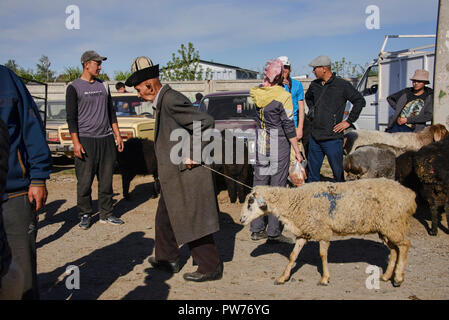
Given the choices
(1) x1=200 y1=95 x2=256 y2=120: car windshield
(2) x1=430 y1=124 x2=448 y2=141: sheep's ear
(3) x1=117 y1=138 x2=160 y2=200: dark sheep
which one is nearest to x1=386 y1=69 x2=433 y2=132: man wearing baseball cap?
(2) x1=430 y1=124 x2=448 y2=141: sheep's ear

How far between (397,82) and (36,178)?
11.6 m

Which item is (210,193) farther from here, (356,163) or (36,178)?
(356,163)

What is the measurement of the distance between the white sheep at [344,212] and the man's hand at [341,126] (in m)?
1.69

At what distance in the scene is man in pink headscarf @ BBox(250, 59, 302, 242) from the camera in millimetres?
4949

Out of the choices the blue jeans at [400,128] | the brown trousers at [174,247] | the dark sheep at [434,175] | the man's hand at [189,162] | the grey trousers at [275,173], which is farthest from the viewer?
the blue jeans at [400,128]

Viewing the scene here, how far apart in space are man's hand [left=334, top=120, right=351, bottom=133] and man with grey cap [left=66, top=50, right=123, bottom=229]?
11.6 feet

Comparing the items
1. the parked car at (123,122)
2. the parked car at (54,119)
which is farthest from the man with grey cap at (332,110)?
the parked car at (54,119)

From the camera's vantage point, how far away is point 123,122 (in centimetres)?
1023

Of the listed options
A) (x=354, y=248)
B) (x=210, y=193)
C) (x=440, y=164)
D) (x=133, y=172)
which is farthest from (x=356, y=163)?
(x=133, y=172)

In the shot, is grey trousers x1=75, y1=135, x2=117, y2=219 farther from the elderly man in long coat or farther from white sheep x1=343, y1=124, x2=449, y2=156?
white sheep x1=343, y1=124, x2=449, y2=156

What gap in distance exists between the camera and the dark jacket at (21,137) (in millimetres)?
2670

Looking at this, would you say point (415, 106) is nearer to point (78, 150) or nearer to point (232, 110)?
point (232, 110)

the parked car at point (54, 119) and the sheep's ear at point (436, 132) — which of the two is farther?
the parked car at point (54, 119)

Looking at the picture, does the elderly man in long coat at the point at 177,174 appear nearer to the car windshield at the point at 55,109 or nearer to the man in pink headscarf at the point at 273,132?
the man in pink headscarf at the point at 273,132
